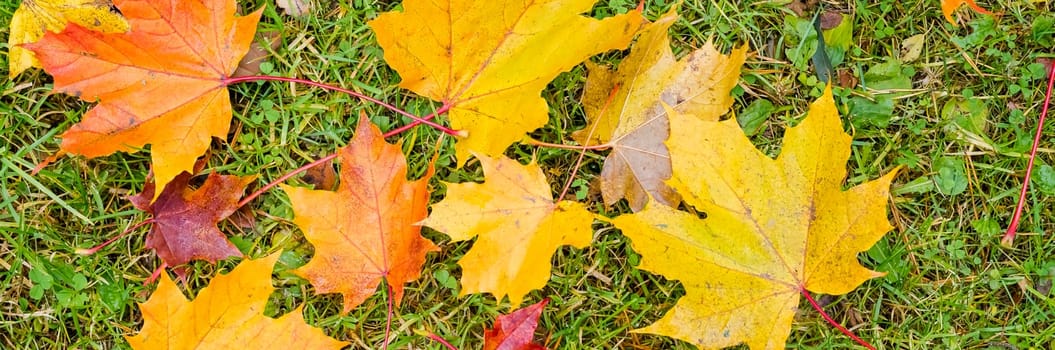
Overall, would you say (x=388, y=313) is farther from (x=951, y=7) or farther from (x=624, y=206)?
(x=951, y=7)

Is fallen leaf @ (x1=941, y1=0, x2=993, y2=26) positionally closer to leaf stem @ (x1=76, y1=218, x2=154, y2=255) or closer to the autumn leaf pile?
the autumn leaf pile

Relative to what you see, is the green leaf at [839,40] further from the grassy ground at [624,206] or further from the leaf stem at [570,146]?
the leaf stem at [570,146]

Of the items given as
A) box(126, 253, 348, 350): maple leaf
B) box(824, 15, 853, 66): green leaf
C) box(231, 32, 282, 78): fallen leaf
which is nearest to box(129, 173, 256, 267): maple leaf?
box(126, 253, 348, 350): maple leaf

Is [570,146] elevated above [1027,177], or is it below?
above

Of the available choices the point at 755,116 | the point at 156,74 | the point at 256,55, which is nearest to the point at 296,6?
the point at 256,55

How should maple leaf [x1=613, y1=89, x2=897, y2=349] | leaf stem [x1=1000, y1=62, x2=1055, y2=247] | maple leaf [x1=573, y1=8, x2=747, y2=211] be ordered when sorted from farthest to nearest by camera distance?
leaf stem [x1=1000, y1=62, x2=1055, y2=247], maple leaf [x1=573, y1=8, x2=747, y2=211], maple leaf [x1=613, y1=89, x2=897, y2=349]
